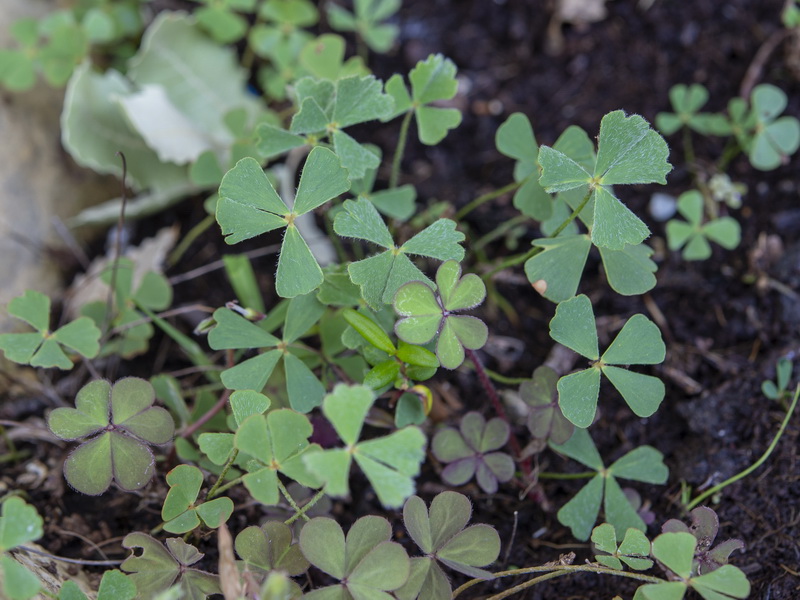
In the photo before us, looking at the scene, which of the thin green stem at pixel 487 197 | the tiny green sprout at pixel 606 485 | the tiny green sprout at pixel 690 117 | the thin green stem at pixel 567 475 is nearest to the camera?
the tiny green sprout at pixel 606 485

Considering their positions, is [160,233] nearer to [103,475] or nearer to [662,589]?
[103,475]

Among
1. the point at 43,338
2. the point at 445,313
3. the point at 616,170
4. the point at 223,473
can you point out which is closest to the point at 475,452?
the point at 445,313

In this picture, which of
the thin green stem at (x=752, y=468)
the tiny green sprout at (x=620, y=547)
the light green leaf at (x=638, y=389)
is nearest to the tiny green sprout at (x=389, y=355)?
the light green leaf at (x=638, y=389)

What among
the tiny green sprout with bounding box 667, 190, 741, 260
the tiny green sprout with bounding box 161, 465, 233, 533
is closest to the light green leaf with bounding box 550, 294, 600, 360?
the tiny green sprout with bounding box 667, 190, 741, 260

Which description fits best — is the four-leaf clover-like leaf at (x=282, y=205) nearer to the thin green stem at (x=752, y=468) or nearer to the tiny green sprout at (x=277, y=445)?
the tiny green sprout at (x=277, y=445)

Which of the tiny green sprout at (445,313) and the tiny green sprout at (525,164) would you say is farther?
the tiny green sprout at (525,164)

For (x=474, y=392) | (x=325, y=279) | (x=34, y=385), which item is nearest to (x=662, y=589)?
(x=474, y=392)
